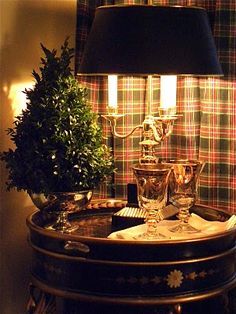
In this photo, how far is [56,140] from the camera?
165cm

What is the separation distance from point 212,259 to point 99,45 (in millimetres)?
595

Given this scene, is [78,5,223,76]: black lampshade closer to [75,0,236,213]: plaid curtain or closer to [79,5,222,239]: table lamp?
[79,5,222,239]: table lamp

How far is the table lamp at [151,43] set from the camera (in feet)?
4.85

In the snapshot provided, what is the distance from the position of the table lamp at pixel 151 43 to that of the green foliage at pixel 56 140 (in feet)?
0.52

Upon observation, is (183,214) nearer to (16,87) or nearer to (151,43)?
(151,43)

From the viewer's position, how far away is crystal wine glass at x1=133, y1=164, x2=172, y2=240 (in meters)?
1.54

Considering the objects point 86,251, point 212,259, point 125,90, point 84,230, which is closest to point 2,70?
point 125,90

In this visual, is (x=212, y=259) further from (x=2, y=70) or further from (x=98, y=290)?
(x=2, y=70)

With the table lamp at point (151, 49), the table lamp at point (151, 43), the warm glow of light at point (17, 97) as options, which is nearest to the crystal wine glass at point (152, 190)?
the table lamp at point (151, 49)

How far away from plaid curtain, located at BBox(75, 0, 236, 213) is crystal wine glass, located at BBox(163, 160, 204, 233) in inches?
11.0

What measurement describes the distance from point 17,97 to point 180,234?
0.71 meters

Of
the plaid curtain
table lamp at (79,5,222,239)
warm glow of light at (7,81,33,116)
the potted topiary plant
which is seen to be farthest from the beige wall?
table lamp at (79,5,222,239)

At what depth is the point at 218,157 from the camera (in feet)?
6.35

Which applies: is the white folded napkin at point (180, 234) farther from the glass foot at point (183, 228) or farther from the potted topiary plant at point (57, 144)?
the potted topiary plant at point (57, 144)
